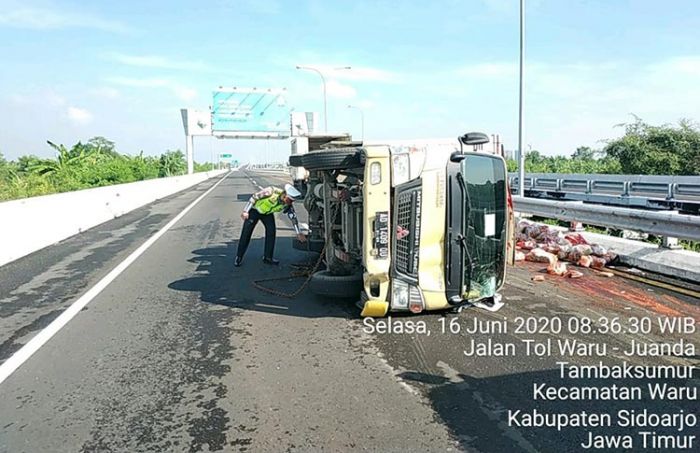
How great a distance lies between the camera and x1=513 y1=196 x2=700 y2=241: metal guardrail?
299 inches

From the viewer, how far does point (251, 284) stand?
804 centimetres

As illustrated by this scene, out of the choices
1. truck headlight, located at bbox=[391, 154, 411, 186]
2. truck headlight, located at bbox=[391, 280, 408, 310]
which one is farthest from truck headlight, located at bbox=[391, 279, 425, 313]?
truck headlight, located at bbox=[391, 154, 411, 186]

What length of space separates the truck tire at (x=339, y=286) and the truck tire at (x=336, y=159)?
1.26 m

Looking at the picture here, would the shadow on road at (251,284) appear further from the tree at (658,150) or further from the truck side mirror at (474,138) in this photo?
the tree at (658,150)

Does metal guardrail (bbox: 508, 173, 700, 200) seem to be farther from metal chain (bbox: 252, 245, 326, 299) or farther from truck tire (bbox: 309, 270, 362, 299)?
truck tire (bbox: 309, 270, 362, 299)

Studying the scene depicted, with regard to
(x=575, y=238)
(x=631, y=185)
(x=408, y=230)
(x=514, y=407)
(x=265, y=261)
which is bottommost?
(x=514, y=407)

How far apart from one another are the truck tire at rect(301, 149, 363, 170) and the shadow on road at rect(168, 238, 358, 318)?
1606 millimetres

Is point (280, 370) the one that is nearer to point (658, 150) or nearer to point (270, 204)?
point (270, 204)

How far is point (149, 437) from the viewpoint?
3.62 m

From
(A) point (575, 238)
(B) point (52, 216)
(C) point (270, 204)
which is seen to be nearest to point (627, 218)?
(A) point (575, 238)

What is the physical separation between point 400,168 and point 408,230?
60 cm

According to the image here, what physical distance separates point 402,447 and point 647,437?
148 centimetres

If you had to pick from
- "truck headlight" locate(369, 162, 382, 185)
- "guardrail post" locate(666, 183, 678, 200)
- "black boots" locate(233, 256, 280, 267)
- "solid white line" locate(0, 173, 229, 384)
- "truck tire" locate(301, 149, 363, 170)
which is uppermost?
"truck tire" locate(301, 149, 363, 170)

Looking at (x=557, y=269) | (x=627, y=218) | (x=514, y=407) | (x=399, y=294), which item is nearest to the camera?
(x=514, y=407)
